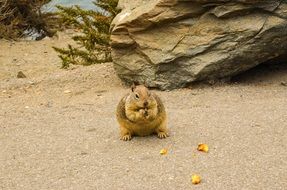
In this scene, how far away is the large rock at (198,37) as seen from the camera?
7910mm

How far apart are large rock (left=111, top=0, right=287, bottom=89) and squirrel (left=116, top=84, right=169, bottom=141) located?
2163 millimetres

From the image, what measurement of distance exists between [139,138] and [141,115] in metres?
0.53

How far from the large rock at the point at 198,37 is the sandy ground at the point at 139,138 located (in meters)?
0.32

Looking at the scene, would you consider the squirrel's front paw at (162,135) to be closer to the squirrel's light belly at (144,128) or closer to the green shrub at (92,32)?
the squirrel's light belly at (144,128)

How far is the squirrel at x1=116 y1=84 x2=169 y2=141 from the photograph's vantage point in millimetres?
5684

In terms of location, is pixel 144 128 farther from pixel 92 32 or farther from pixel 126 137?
pixel 92 32

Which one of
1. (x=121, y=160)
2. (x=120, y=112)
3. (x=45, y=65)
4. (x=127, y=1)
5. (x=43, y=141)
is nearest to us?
(x=121, y=160)

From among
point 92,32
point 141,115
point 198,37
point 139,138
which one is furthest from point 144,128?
point 92,32

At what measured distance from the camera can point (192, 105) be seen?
763cm

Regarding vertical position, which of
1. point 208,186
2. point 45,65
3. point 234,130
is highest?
point 208,186

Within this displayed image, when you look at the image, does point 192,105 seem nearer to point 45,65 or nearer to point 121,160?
point 121,160

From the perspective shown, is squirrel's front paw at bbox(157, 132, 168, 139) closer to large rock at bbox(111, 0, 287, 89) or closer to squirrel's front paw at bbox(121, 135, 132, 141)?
squirrel's front paw at bbox(121, 135, 132, 141)

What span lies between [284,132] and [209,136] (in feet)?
2.56

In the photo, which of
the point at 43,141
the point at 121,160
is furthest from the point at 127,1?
the point at 121,160
